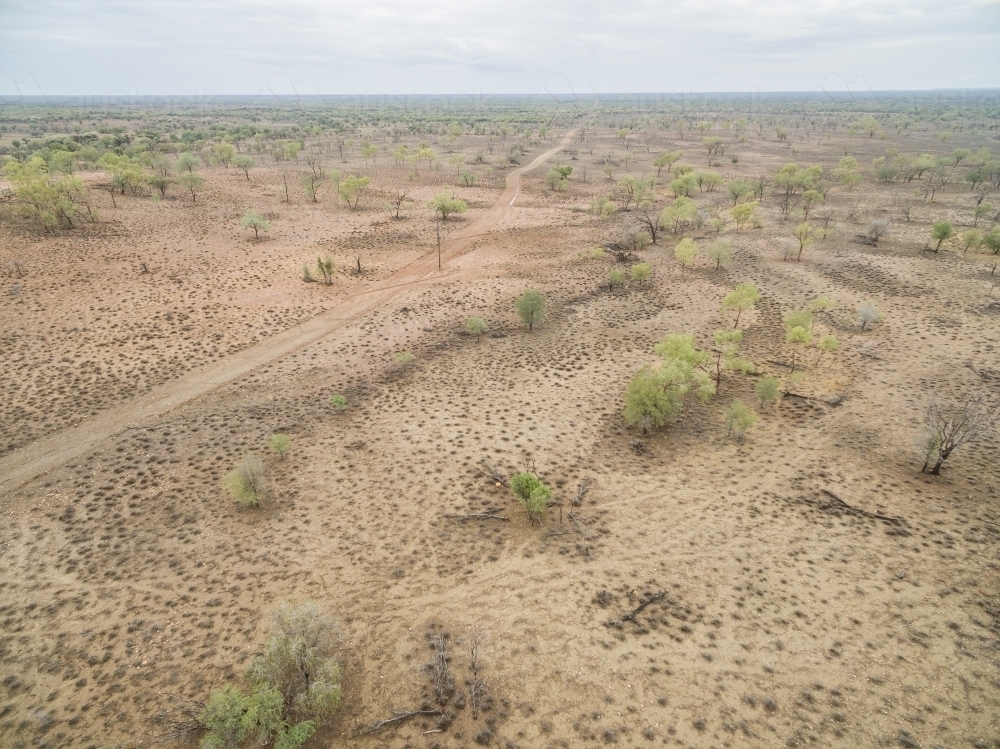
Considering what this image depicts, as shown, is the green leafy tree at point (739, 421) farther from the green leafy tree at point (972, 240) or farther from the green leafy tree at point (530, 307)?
the green leafy tree at point (972, 240)

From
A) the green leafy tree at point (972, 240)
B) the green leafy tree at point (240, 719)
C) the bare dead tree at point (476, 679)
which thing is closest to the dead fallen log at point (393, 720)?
the bare dead tree at point (476, 679)

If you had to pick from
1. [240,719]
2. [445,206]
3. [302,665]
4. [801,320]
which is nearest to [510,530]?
[302,665]

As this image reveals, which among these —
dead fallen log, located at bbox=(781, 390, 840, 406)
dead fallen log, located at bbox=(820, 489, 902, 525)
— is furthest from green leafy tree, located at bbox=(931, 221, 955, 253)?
dead fallen log, located at bbox=(820, 489, 902, 525)

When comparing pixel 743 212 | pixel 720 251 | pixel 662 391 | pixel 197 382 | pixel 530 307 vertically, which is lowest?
pixel 197 382

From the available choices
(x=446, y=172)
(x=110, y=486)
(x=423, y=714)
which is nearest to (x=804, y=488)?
(x=423, y=714)

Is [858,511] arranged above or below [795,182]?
below

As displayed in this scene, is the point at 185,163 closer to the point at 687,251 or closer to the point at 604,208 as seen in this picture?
the point at 604,208

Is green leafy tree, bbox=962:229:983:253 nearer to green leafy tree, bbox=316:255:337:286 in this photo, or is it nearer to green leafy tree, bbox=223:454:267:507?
green leafy tree, bbox=316:255:337:286
